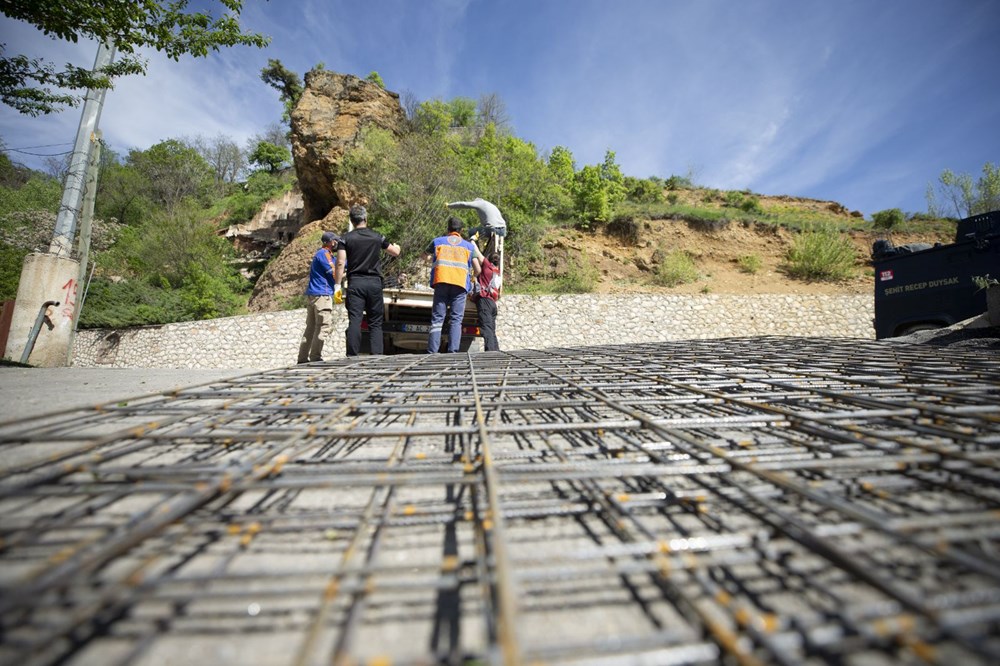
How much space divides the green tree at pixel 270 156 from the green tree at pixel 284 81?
3761 millimetres

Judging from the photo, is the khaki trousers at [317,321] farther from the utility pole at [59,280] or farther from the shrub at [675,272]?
the shrub at [675,272]

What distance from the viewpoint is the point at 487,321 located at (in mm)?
5809

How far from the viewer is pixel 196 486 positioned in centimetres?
103

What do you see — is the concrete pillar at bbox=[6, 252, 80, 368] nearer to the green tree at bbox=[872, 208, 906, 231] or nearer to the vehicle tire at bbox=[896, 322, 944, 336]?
the vehicle tire at bbox=[896, 322, 944, 336]

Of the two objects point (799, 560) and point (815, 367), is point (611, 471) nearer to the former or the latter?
point (799, 560)

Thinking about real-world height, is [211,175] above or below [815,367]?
above

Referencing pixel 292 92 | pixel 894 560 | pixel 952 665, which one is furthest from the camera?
pixel 292 92

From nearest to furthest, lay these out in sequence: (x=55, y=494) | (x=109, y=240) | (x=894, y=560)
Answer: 1. (x=894, y=560)
2. (x=55, y=494)
3. (x=109, y=240)

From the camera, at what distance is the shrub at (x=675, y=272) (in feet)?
54.8

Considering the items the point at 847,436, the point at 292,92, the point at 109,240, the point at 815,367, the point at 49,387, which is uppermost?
the point at 292,92

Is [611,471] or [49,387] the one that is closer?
[611,471]

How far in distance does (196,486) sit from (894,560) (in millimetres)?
1766

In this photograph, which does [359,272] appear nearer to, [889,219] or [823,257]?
[823,257]

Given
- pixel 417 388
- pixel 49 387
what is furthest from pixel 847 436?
pixel 49 387
